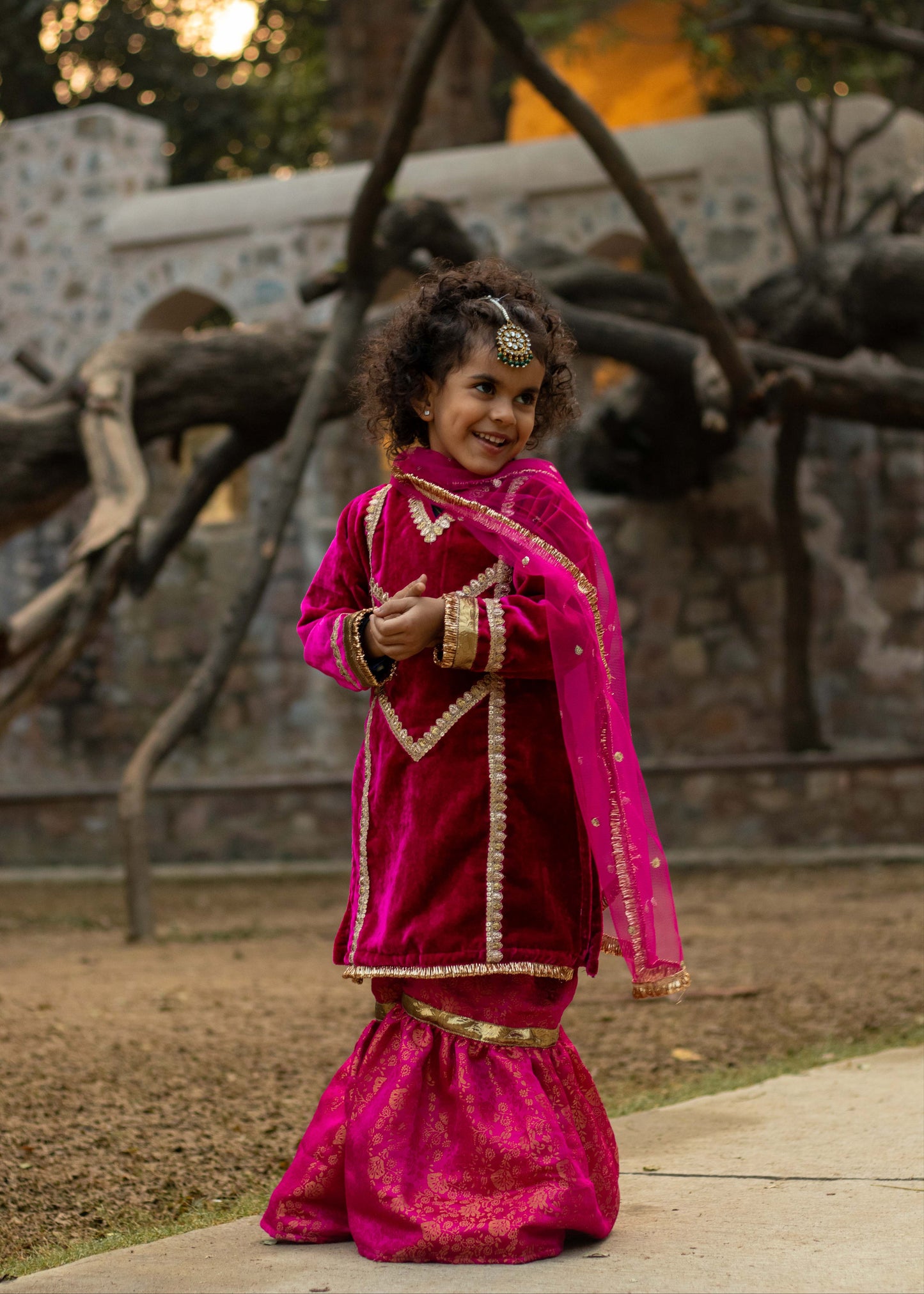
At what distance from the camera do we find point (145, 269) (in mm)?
10578

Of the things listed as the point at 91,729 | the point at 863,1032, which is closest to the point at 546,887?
the point at 863,1032

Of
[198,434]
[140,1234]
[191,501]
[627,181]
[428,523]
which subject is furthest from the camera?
[198,434]

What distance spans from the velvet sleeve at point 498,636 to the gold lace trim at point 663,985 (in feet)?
1.60

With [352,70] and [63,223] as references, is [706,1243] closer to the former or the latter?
[63,223]

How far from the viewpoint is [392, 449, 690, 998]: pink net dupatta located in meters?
2.26

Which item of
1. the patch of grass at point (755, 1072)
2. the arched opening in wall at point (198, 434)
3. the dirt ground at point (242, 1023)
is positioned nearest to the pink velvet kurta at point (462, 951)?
the dirt ground at point (242, 1023)

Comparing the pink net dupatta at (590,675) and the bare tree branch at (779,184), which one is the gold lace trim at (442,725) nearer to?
the pink net dupatta at (590,675)

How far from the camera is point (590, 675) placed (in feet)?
7.51

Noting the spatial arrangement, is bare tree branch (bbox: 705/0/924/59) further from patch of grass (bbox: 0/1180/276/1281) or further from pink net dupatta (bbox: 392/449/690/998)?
patch of grass (bbox: 0/1180/276/1281)

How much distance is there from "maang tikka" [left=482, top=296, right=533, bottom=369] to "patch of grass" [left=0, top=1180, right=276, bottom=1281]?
1.46 metres

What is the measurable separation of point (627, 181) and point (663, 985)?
15.3 ft

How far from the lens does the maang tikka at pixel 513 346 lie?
7.61 feet

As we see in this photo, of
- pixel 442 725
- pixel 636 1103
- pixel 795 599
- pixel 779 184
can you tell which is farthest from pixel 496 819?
pixel 779 184

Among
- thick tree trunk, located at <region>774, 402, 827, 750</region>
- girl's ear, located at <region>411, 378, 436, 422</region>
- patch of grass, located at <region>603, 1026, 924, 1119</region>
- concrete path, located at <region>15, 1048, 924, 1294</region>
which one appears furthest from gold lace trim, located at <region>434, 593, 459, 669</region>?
thick tree trunk, located at <region>774, 402, 827, 750</region>
